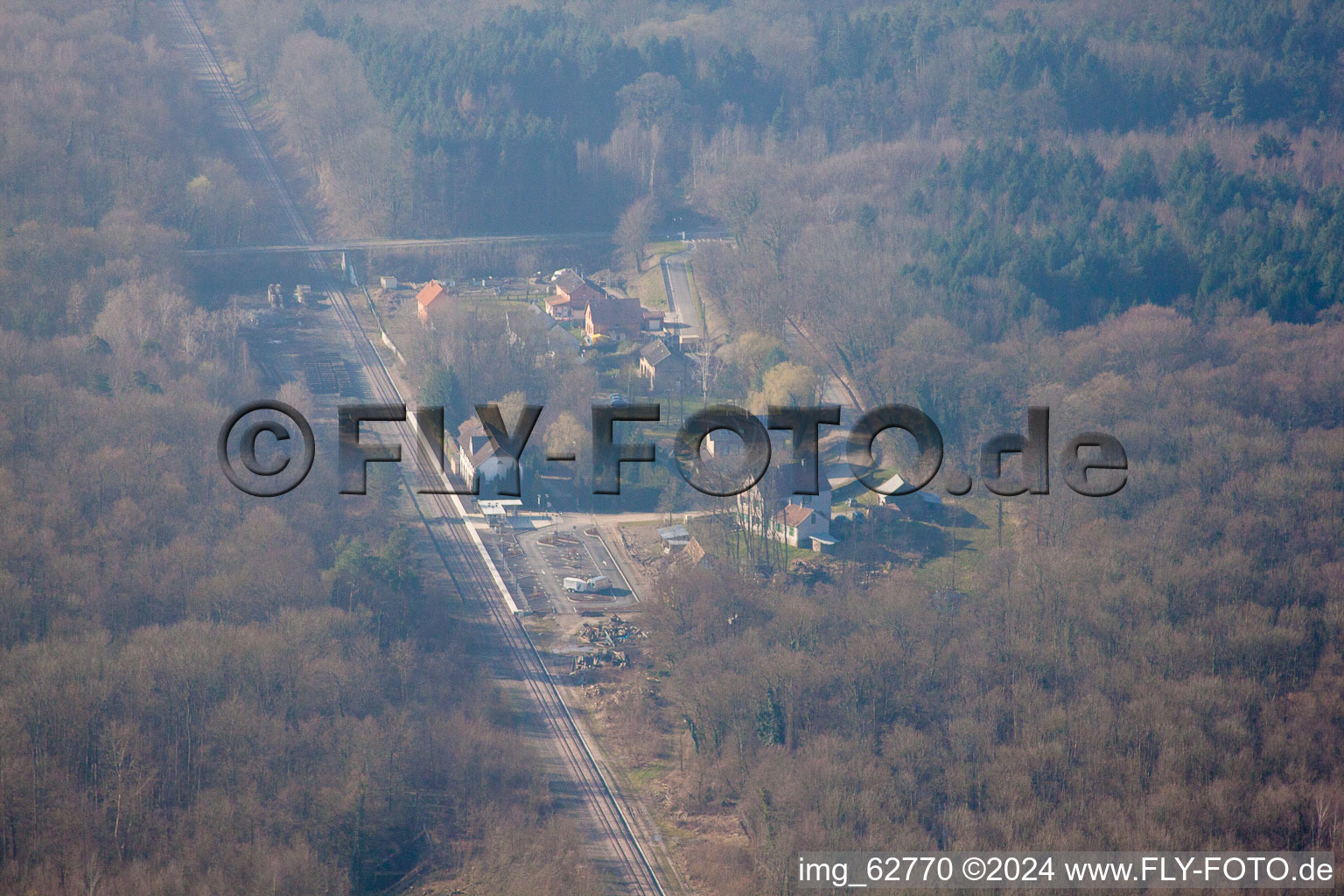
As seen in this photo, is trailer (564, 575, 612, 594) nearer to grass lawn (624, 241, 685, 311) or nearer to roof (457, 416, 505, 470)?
roof (457, 416, 505, 470)

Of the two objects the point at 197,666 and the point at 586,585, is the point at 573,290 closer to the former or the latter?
the point at 586,585

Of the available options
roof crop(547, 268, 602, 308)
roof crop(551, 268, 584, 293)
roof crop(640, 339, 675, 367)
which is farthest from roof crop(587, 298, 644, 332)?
roof crop(551, 268, 584, 293)

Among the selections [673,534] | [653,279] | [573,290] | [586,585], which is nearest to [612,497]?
[673,534]

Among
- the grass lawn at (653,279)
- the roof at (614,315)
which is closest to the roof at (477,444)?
the roof at (614,315)

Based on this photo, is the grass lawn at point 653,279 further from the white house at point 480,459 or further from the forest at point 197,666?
the forest at point 197,666
